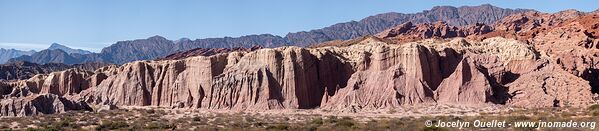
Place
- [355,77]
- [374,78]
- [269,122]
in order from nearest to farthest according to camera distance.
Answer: [269,122], [374,78], [355,77]

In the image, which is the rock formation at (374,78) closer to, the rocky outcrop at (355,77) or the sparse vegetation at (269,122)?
the rocky outcrop at (355,77)

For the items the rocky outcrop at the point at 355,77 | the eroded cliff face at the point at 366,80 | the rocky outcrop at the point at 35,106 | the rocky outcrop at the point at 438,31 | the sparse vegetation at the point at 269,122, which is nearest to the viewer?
the sparse vegetation at the point at 269,122

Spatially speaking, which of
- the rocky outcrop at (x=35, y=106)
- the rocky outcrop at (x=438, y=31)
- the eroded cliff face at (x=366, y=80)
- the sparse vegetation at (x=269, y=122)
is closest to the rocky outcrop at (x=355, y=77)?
the eroded cliff face at (x=366, y=80)

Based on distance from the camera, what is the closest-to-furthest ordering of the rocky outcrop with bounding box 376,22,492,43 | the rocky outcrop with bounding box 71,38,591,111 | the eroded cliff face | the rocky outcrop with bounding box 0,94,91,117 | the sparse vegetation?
1. the sparse vegetation
2. the rocky outcrop with bounding box 0,94,91,117
3. the eroded cliff face
4. the rocky outcrop with bounding box 71,38,591,111
5. the rocky outcrop with bounding box 376,22,492,43

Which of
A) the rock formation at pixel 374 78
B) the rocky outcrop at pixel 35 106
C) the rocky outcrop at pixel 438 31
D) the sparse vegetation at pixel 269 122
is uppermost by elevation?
the rocky outcrop at pixel 438 31

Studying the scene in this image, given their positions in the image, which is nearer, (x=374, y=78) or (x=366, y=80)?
(x=374, y=78)

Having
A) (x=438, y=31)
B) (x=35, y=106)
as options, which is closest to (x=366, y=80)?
(x=35, y=106)

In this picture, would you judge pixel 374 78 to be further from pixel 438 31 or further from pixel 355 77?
pixel 438 31

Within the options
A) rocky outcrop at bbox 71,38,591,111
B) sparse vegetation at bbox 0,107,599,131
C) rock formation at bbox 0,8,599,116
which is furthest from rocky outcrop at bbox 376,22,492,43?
sparse vegetation at bbox 0,107,599,131

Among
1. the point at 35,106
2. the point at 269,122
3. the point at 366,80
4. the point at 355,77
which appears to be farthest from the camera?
the point at 355,77

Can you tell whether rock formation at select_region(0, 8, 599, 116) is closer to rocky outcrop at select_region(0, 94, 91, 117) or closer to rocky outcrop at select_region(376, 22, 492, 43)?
rocky outcrop at select_region(0, 94, 91, 117)

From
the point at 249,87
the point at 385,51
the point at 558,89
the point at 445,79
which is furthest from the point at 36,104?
the point at 558,89

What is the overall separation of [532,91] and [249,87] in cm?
2229

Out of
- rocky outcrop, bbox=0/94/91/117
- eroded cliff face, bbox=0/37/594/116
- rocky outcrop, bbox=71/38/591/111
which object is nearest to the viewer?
rocky outcrop, bbox=0/94/91/117
